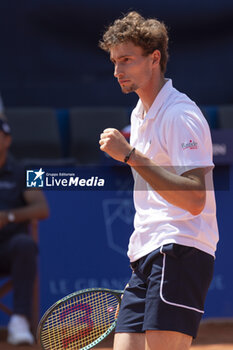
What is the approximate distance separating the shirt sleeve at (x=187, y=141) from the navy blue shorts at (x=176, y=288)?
290 mm

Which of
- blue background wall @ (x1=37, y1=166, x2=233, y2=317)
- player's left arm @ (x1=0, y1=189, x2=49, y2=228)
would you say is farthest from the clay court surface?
player's left arm @ (x1=0, y1=189, x2=49, y2=228)

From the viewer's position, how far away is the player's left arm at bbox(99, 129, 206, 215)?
86.4 inches

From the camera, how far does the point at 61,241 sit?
5008 millimetres

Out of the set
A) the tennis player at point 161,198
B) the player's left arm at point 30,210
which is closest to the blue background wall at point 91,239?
the player's left arm at point 30,210

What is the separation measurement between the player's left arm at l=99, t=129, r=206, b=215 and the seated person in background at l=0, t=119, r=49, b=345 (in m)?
2.52

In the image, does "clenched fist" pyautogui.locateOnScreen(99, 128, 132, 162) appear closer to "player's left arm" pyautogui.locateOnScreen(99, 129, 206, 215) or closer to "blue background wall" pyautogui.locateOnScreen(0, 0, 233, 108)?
"player's left arm" pyautogui.locateOnScreen(99, 129, 206, 215)

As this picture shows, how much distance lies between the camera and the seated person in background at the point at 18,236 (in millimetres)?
4543

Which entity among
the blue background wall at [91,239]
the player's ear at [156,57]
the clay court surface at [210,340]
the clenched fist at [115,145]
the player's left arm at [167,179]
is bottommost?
the clay court surface at [210,340]

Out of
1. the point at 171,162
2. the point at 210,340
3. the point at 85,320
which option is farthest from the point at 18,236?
the point at 171,162

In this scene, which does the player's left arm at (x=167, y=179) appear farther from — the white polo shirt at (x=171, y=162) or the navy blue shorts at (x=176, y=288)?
the navy blue shorts at (x=176, y=288)

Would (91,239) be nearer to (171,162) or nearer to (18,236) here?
(18,236)

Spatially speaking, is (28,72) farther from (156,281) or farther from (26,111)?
(156,281)

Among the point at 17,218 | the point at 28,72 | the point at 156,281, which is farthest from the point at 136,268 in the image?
the point at 28,72

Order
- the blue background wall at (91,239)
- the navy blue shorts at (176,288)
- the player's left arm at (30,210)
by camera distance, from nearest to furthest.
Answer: the navy blue shorts at (176,288) → the player's left arm at (30,210) → the blue background wall at (91,239)
